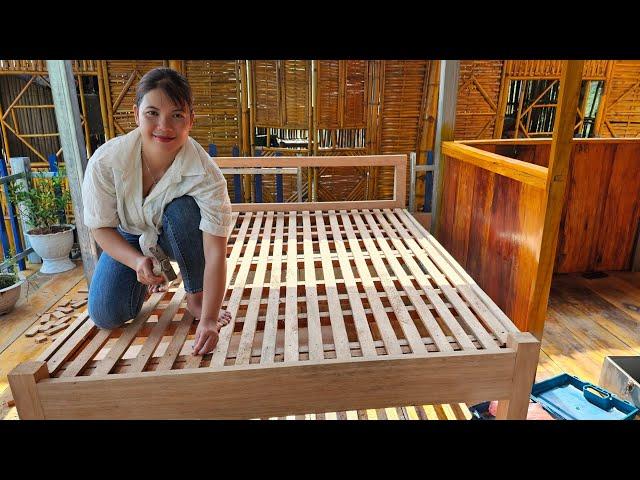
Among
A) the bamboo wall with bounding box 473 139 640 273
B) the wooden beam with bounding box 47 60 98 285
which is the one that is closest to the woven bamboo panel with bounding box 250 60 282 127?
the wooden beam with bounding box 47 60 98 285

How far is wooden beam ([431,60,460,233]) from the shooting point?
3583mm

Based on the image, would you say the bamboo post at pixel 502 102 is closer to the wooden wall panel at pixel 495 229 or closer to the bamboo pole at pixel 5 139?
the wooden wall panel at pixel 495 229

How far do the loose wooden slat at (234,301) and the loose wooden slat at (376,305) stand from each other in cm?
59

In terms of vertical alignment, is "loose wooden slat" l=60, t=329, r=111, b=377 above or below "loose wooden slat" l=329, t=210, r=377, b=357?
below

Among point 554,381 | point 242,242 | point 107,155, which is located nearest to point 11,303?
point 242,242

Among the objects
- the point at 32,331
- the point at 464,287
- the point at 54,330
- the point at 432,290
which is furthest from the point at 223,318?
the point at 32,331

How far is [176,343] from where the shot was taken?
1.67 metres

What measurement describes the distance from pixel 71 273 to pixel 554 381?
4.22 meters

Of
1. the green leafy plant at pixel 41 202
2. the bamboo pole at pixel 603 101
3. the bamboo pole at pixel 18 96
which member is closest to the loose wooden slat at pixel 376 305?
the green leafy plant at pixel 41 202

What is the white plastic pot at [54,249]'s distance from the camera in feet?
14.1

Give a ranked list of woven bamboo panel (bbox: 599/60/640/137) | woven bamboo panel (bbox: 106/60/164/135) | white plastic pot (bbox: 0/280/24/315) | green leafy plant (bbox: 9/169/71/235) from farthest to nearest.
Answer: woven bamboo panel (bbox: 599/60/640/137) → woven bamboo panel (bbox: 106/60/164/135) → green leafy plant (bbox: 9/169/71/235) → white plastic pot (bbox: 0/280/24/315)

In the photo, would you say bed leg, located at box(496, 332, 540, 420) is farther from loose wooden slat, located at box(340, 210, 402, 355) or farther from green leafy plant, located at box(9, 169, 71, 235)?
green leafy plant, located at box(9, 169, 71, 235)

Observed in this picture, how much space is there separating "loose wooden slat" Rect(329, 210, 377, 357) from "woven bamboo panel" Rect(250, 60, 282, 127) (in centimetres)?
427
